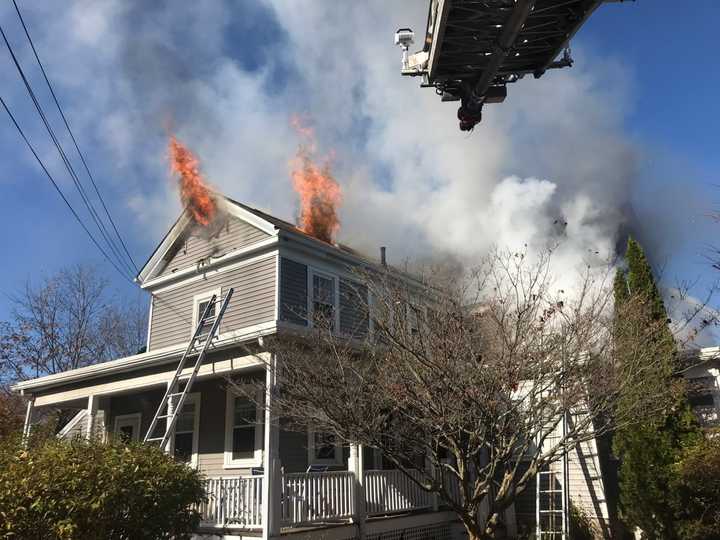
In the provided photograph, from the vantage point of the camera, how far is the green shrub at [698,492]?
397 inches

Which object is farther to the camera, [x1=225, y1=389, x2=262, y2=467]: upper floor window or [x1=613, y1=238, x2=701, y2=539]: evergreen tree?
[x1=225, y1=389, x2=262, y2=467]: upper floor window

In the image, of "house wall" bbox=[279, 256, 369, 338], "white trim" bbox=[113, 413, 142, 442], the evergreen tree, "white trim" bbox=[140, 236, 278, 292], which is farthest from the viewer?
"white trim" bbox=[113, 413, 142, 442]

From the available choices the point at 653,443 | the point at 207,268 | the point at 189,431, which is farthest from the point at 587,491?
the point at 207,268

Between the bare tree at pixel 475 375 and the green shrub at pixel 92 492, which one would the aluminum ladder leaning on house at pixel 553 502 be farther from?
the green shrub at pixel 92 492

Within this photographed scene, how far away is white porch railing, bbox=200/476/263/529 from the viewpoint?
30.5 ft

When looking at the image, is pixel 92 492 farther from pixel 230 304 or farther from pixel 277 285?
pixel 230 304

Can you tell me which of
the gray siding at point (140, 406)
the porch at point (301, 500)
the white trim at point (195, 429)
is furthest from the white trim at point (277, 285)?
the porch at point (301, 500)

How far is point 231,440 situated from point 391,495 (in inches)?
153

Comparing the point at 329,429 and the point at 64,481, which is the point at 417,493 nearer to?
the point at 329,429

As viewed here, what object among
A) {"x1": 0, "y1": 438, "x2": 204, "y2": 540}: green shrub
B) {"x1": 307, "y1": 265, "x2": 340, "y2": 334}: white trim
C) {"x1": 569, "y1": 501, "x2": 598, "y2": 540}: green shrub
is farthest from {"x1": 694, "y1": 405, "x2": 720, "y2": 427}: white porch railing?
{"x1": 0, "y1": 438, "x2": 204, "y2": 540}: green shrub

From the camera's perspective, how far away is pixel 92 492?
6660 millimetres

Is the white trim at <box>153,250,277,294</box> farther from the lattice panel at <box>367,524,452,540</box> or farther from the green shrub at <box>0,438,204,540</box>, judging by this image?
the green shrub at <box>0,438,204,540</box>

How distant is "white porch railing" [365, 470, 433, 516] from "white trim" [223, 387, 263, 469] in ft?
8.45

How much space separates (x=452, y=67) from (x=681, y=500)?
8688 mm
